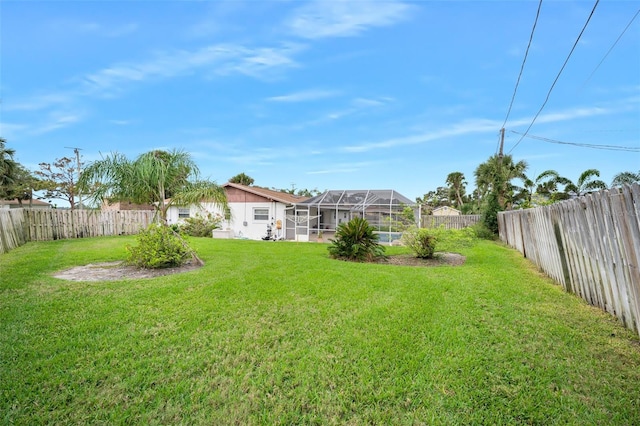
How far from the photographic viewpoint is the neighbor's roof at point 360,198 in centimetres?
1677

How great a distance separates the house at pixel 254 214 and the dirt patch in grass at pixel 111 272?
33.6 ft

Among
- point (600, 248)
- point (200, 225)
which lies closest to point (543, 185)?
point (600, 248)

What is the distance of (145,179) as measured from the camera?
8438mm

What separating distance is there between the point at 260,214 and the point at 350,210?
6031mm

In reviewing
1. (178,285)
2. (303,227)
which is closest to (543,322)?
(178,285)

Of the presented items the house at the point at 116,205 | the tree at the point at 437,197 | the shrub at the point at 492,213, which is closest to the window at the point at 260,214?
the house at the point at 116,205

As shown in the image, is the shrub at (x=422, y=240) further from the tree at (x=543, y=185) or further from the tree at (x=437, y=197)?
the tree at (x=437, y=197)

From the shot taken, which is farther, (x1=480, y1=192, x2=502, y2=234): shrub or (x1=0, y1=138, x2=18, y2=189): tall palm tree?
(x1=0, y1=138, x2=18, y2=189): tall palm tree

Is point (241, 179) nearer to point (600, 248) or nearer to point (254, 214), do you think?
point (254, 214)

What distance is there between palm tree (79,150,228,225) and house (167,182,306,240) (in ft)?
29.8

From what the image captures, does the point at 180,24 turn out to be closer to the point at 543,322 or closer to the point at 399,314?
the point at 399,314

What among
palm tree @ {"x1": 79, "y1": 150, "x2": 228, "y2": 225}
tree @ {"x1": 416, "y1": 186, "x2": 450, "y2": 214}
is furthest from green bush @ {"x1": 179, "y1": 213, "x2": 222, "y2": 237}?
tree @ {"x1": 416, "y1": 186, "x2": 450, "y2": 214}

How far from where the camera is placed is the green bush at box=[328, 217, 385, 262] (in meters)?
9.93

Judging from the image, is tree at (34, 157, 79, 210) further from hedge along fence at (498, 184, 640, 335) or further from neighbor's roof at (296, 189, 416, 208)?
hedge along fence at (498, 184, 640, 335)
